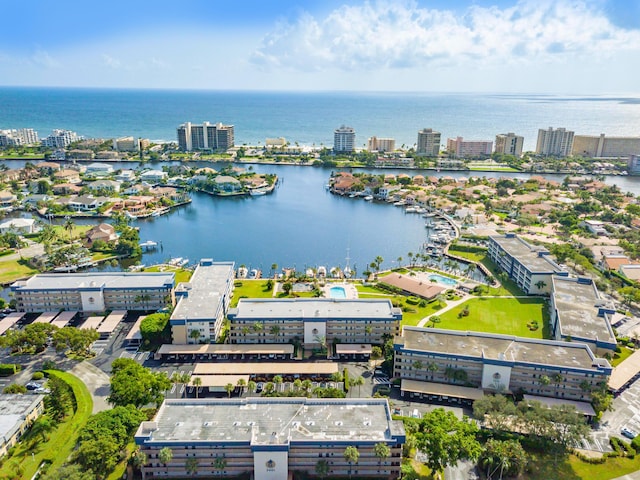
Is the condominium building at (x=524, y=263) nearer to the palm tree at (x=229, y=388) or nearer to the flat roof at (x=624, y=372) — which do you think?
the flat roof at (x=624, y=372)

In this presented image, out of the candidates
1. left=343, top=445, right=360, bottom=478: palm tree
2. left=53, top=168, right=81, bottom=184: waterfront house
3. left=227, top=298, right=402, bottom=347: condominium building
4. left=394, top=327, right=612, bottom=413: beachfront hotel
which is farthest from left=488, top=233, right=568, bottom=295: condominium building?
left=53, top=168, right=81, bottom=184: waterfront house

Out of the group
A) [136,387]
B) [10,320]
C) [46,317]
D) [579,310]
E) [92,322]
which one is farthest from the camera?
[46,317]

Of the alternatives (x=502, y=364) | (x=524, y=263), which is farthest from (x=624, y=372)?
(x=524, y=263)

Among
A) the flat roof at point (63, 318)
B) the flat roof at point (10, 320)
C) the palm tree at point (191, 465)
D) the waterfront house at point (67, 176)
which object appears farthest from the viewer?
the waterfront house at point (67, 176)

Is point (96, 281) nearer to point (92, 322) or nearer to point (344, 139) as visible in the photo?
point (92, 322)

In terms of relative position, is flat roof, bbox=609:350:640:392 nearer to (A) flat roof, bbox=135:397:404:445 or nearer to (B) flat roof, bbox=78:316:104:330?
(A) flat roof, bbox=135:397:404:445

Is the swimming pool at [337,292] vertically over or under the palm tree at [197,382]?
over

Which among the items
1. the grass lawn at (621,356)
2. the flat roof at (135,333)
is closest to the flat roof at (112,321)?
the flat roof at (135,333)

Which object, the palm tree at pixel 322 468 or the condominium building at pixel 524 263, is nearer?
the palm tree at pixel 322 468
